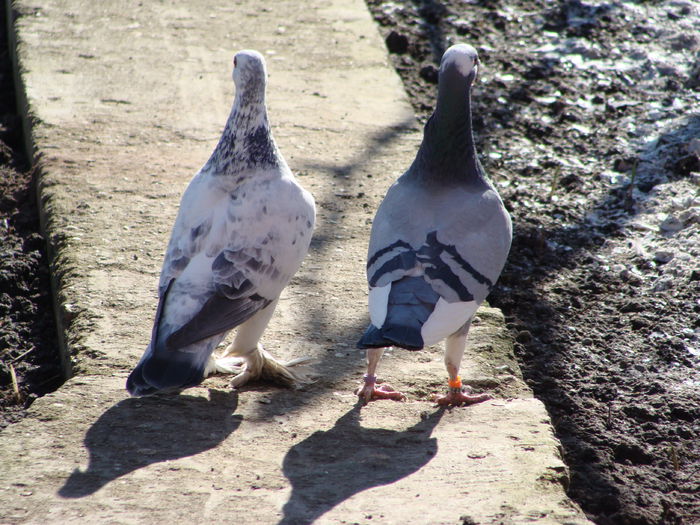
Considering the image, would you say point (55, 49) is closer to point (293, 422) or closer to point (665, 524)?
point (293, 422)

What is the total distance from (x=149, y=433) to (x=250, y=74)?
149cm

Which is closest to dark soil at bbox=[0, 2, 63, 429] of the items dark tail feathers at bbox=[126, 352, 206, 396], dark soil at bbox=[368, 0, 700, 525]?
dark tail feathers at bbox=[126, 352, 206, 396]

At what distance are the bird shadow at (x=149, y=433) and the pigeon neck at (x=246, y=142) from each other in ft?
3.05

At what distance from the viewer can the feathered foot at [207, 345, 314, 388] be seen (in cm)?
351

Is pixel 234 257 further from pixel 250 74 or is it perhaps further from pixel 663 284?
pixel 663 284

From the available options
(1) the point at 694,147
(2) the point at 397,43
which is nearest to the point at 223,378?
(1) the point at 694,147

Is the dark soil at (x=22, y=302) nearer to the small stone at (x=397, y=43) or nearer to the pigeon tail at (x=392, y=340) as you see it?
the pigeon tail at (x=392, y=340)

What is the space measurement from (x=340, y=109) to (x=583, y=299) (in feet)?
8.13

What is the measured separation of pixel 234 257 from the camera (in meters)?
3.28

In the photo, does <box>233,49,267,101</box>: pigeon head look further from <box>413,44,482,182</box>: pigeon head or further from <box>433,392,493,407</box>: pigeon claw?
<box>433,392,493,407</box>: pigeon claw

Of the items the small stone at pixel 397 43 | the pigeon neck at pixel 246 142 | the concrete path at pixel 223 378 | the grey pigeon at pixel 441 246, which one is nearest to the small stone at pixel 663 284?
the concrete path at pixel 223 378

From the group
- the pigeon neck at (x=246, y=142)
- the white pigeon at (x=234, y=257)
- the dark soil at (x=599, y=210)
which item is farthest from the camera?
the pigeon neck at (x=246, y=142)

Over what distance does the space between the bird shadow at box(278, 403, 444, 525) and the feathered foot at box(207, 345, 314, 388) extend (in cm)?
29

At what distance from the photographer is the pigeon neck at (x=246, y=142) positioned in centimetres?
350
